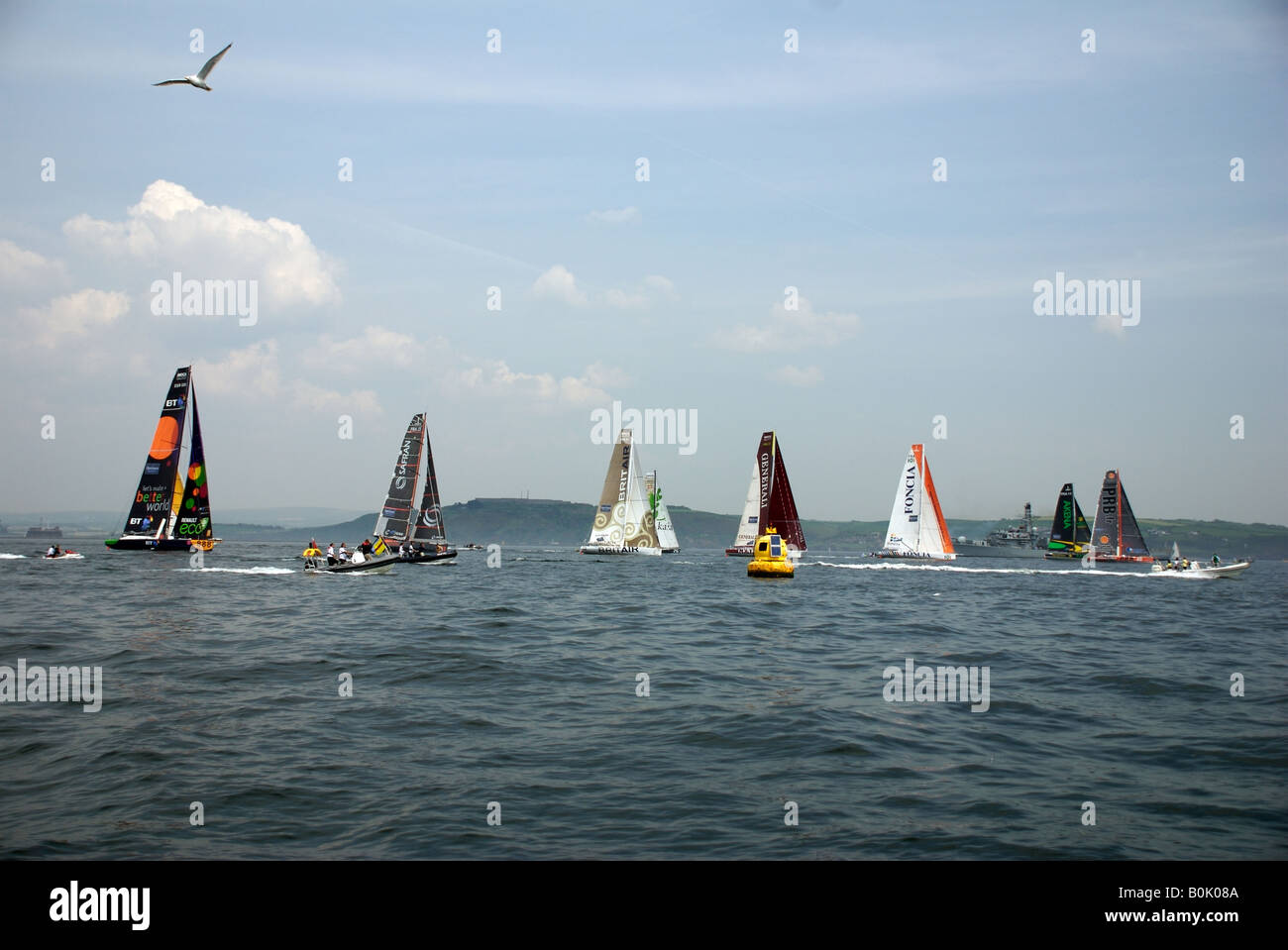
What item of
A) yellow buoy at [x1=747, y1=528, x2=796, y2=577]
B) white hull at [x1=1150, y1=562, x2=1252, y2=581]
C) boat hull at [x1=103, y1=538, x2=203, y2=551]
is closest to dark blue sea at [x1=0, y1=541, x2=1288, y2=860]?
yellow buoy at [x1=747, y1=528, x2=796, y2=577]

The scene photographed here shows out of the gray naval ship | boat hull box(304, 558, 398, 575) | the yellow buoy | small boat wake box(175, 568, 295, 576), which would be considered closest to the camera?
boat hull box(304, 558, 398, 575)

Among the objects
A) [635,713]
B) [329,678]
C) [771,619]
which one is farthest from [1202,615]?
[329,678]

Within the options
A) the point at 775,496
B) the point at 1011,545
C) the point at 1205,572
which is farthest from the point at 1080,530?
the point at 775,496

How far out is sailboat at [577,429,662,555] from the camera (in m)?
98.1

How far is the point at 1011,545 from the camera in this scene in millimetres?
144500

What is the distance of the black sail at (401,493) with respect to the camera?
70.6 meters

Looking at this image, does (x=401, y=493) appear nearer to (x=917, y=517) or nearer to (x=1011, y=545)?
(x=917, y=517)

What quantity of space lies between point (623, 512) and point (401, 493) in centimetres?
3483

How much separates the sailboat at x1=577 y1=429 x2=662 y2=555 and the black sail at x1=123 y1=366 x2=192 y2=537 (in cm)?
4561

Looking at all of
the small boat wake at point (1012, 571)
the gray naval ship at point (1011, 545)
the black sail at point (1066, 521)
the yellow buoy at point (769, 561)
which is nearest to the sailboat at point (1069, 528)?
the black sail at point (1066, 521)

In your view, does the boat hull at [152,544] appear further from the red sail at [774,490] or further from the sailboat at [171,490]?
the red sail at [774,490]

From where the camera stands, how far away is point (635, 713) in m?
15.2

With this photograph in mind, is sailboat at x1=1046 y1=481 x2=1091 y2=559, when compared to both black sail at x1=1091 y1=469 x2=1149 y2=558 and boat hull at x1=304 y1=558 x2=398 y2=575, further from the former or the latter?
boat hull at x1=304 y1=558 x2=398 y2=575
